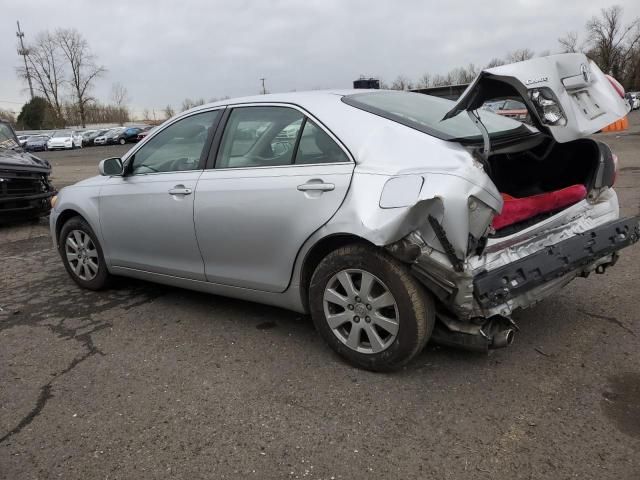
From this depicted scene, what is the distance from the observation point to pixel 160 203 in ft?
13.3

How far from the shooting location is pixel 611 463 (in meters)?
2.33

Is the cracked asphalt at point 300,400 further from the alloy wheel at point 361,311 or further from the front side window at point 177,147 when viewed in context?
the front side window at point 177,147

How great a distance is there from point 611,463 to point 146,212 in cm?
336

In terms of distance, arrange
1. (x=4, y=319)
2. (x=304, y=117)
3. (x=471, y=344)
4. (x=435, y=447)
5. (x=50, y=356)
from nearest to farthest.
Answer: (x=435, y=447) → (x=471, y=344) → (x=304, y=117) → (x=50, y=356) → (x=4, y=319)

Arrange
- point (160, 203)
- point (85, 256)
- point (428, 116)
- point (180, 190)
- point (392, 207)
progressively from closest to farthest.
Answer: point (392, 207), point (428, 116), point (180, 190), point (160, 203), point (85, 256)

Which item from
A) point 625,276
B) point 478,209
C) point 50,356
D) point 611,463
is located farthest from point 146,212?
point 625,276

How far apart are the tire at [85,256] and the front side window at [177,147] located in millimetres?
852

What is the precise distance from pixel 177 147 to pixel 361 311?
2.03 m

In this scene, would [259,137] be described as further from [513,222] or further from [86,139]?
[86,139]

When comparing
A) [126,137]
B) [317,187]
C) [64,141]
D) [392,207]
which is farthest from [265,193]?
[126,137]

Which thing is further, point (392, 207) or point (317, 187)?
point (317, 187)

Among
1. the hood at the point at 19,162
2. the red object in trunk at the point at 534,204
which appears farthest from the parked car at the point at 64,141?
the red object in trunk at the point at 534,204

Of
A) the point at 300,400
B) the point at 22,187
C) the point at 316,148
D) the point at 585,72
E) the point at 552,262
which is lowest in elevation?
the point at 300,400

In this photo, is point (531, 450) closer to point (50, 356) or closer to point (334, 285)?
point (334, 285)
